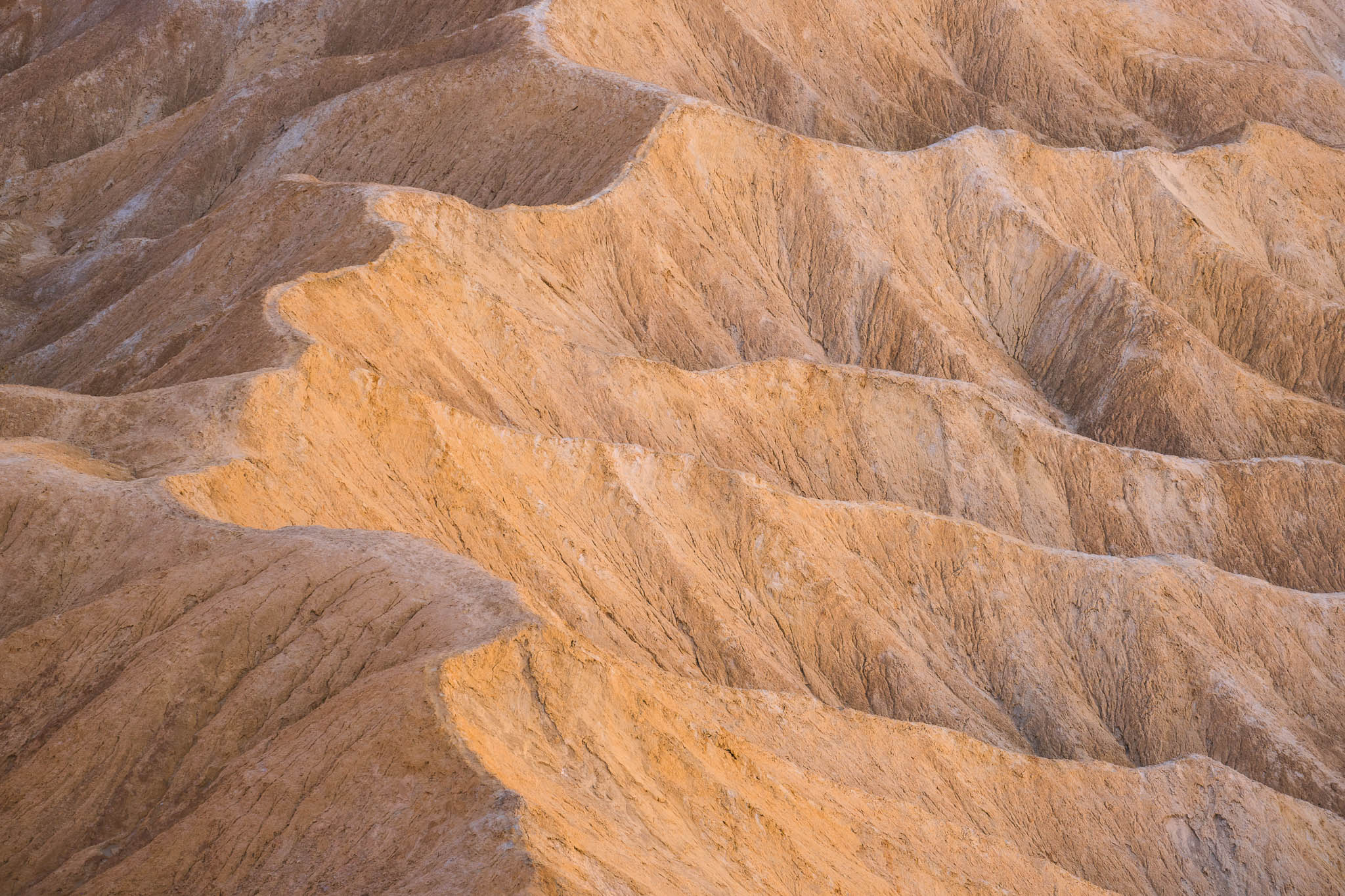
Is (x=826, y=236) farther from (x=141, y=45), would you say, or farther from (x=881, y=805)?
(x=141, y=45)

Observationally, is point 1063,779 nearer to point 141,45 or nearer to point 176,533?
Answer: point 176,533

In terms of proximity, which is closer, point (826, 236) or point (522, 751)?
point (522, 751)

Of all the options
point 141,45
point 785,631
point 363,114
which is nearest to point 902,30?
point 363,114

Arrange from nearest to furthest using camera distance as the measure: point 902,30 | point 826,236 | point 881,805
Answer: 1. point 881,805
2. point 826,236
3. point 902,30

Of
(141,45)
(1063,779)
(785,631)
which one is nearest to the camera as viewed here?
(1063,779)

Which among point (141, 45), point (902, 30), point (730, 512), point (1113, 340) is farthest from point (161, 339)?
point (902, 30)

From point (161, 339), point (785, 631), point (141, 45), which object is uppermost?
point (141, 45)

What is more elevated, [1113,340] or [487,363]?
[487,363]
